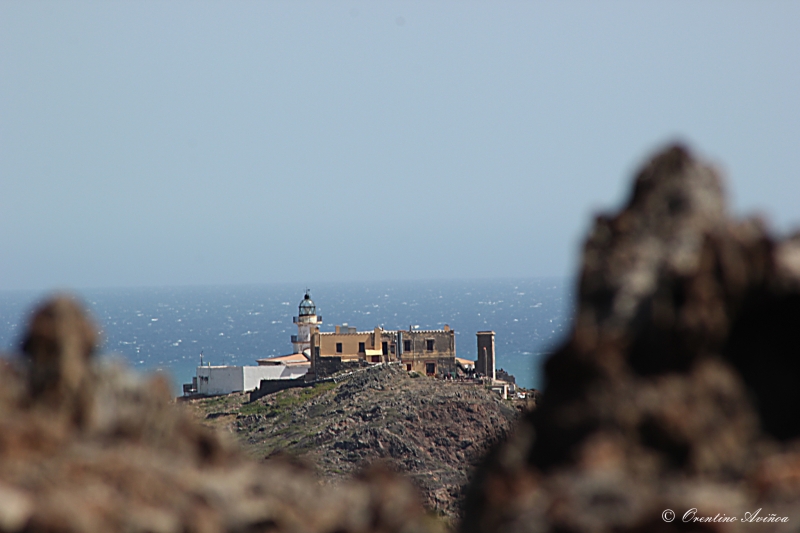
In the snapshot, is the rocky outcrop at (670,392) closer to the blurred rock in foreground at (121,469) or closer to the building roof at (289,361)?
the blurred rock in foreground at (121,469)

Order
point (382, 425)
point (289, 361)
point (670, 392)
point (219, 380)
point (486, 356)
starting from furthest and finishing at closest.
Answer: point (289, 361) → point (486, 356) → point (219, 380) → point (382, 425) → point (670, 392)

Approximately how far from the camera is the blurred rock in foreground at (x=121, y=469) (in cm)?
790

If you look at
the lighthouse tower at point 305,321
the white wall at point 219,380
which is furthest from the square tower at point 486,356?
the white wall at point 219,380

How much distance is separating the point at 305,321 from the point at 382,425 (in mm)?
23747

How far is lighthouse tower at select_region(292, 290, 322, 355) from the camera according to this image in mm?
75312

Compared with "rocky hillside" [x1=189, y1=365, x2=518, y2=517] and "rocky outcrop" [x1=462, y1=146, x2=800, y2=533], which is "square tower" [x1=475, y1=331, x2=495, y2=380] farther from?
"rocky outcrop" [x1=462, y1=146, x2=800, y2=533]

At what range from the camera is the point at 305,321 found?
76.2 meters

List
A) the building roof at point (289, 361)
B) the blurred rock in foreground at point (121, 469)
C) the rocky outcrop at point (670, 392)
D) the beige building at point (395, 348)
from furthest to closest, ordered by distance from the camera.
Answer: the building roof at point (289, 361) < the beige building at point (395, 348) < the blurred rock in foreground at point (121, 469) < the rocky outcrop at point (670, 392)

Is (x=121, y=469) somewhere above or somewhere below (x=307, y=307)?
above

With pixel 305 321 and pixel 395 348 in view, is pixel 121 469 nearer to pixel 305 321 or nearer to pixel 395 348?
pixel 395 348

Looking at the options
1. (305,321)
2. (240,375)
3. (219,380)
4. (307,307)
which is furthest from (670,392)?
(305,321)

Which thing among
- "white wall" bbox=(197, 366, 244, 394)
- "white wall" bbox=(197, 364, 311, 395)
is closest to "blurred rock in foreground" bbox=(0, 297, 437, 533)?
"white wall" bbox=(197, 364, 311, 395)

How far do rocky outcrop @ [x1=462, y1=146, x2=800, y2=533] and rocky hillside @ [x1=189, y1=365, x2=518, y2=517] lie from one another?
115 ft

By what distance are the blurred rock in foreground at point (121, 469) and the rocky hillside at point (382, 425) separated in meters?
34.9
